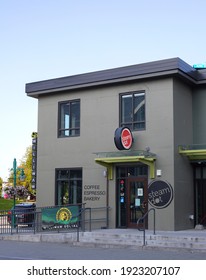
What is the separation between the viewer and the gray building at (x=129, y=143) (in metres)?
19.3

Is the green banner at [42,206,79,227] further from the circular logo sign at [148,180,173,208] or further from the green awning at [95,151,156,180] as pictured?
the circular logo sign at [148,180,173,208]

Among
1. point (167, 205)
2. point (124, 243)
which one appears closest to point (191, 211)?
point (167, 205)

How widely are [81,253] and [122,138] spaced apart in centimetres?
559

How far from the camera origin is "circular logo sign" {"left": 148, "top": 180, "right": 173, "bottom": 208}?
752 inches

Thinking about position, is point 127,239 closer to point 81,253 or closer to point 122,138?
point 81,253

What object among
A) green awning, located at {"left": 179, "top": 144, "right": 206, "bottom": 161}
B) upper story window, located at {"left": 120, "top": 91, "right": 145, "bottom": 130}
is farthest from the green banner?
green awning, located at {"left": 179, "top": 144, "right": 206, "bottom": 161}

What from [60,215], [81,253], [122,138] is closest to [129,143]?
[122,138]

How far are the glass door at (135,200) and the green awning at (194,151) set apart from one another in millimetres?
2008

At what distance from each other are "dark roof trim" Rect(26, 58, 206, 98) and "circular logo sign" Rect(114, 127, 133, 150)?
7.62 feet

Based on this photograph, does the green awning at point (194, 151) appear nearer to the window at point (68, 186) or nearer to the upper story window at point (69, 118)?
the window at point (68, 186)

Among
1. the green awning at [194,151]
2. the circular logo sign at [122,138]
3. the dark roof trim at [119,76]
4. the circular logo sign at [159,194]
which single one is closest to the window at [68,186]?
the circular logo sign at [122,138]

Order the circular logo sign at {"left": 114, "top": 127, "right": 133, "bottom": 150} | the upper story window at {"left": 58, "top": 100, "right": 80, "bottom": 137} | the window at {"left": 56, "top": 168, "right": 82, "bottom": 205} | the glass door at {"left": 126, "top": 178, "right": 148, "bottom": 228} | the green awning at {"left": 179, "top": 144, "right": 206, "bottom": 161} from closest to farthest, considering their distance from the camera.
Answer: the circular logo sign at {"left": 114, "top": 127, "right": 133, "bottom": 150}, the green awning at {"left": 179, "top": 144, "right": 206, "bottom": 161}, the glass door at {"left": 126, "top": 178, "right": 148, "bottom": 228}, the window at {"left": 56, "top": 168, "right": 82, "bottom": 205}, the upper story window at {"left": 58, "top": 100, "right": 80, "bottom": 137}

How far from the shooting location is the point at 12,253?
1527cm

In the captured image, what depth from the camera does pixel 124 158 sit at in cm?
1939
